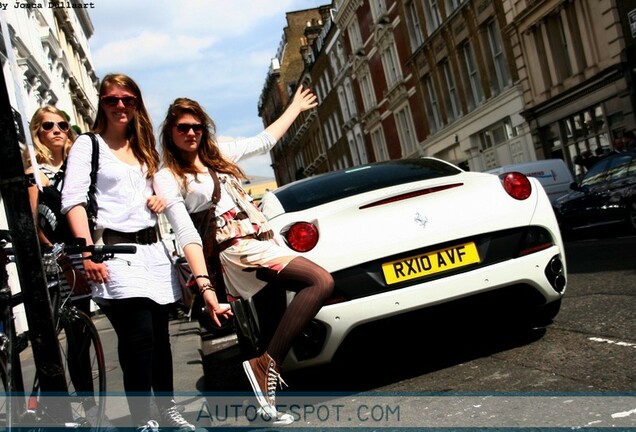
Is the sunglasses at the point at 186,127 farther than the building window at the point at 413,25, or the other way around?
the building window at the point at 413,25

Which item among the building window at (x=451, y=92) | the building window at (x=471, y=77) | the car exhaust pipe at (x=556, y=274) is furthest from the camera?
the building window at (x=451, y=92)

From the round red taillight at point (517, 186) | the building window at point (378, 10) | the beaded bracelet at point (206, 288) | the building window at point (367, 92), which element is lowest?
the beaded bracelet at point (206, 288)

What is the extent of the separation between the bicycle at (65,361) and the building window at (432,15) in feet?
109

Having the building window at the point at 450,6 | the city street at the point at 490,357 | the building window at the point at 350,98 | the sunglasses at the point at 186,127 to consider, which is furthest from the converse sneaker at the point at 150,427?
the building window at the point at 350,98

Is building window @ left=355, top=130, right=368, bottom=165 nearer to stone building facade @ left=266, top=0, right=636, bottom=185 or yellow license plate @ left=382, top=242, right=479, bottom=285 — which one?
stone building facade @ left=266, top=0, right=636, bottom=185

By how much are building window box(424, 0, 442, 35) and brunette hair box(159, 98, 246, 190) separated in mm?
32439

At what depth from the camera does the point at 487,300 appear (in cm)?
497

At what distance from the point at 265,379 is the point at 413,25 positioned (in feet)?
120

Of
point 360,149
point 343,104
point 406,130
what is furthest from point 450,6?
point 343,104

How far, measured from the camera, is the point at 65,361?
3953 millimetres

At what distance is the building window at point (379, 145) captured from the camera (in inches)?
1921

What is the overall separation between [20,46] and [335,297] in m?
23.9

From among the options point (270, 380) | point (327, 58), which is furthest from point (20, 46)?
point (327, 58)

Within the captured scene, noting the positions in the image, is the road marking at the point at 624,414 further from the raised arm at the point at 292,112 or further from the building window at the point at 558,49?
the building window at the point at 558,49
